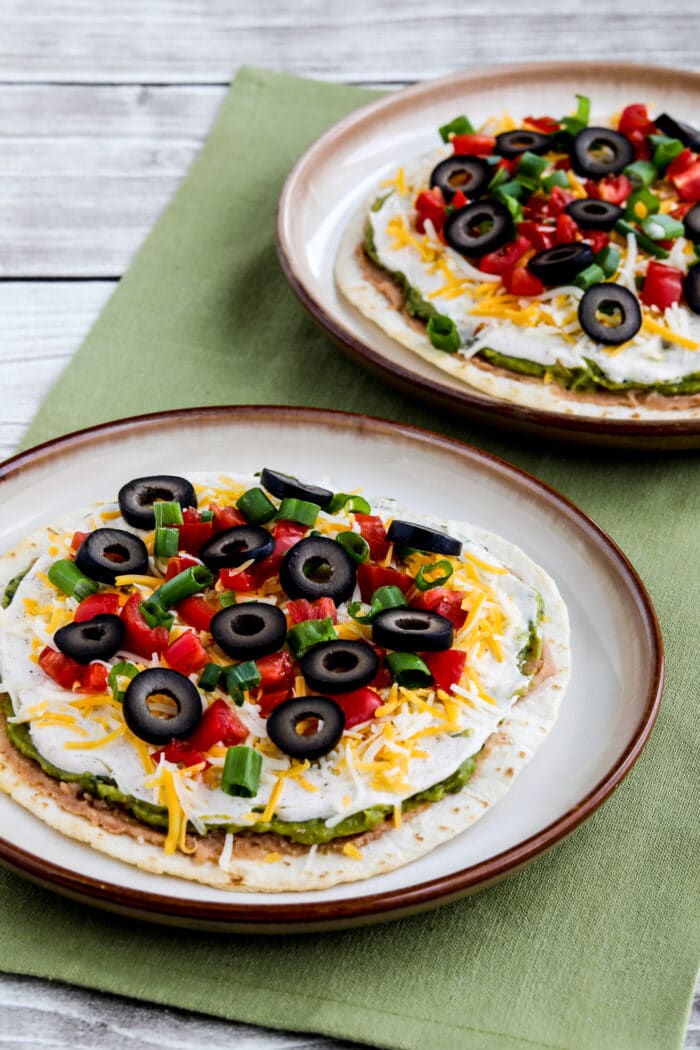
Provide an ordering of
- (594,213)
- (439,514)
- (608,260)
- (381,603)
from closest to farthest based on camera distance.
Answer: (381,603) < (439,514) < (608,260) < (594,213)

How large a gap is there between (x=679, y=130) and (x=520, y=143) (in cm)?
75

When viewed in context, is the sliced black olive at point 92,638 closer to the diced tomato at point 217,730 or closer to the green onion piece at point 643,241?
the diced tomato at point 217,730

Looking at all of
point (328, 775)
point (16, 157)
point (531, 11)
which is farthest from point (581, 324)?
point (531, 11)

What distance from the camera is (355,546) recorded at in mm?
4105

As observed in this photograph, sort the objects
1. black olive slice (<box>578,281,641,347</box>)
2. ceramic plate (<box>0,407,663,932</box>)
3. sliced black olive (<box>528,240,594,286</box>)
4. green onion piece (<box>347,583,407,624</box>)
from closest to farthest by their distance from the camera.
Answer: ceramic plate (<box>0,407,663,932</box>)
green onion piece (<box>347,583,407,624</box>)
black olive slice (<box>578,281,641,347</box>)
sliced black olive (<box>528,240,594,286</box>)

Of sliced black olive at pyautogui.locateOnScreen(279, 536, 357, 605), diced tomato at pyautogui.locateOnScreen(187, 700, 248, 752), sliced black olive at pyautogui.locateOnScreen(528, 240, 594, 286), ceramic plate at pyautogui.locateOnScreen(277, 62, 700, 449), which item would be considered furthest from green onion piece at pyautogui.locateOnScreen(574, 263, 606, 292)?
diced tomato at pyautogui.locateOnScreen(187, 700, 248, 752)

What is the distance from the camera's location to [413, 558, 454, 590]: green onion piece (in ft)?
13.1

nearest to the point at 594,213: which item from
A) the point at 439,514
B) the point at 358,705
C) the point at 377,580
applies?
the point at 439,514

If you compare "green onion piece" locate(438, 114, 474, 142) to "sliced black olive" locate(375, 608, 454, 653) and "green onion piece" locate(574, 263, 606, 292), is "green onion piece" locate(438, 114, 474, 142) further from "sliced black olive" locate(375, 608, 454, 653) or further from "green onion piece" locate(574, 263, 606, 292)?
"sliced black olive" locate(375, 608, 454, 653)

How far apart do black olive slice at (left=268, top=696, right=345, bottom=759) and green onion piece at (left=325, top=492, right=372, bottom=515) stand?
2.73 ft

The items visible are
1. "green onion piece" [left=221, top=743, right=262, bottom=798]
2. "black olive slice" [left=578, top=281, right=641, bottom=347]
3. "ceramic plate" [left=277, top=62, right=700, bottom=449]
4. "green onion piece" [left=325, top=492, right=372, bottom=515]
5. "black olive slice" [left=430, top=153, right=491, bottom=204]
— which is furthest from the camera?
"black olive slice" [left=430, top=153, right=491, bottom=204]

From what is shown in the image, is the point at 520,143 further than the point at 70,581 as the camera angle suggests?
Yes

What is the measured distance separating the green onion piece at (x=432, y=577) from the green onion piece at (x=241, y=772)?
773 millimetres

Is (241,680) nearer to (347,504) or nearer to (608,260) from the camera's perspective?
(347,504)
